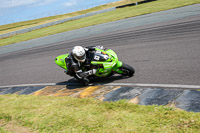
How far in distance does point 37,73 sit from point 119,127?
7.50 m

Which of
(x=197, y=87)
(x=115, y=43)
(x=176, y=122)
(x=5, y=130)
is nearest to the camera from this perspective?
(x=176, y=122)

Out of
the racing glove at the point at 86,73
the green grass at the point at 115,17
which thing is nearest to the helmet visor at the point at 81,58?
the racing glove at the point at 86,73

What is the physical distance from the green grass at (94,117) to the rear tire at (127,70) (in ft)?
6.11

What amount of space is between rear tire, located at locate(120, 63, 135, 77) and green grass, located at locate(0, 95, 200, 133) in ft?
6.11

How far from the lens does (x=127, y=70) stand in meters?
7.40

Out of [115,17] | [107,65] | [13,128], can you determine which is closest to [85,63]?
[107,65]

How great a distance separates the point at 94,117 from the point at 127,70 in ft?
9.36

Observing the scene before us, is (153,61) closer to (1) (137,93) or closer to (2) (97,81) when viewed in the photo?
(2) (97,81)

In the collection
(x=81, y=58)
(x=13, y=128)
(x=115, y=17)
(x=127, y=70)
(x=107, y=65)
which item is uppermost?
(x=115, y=17)

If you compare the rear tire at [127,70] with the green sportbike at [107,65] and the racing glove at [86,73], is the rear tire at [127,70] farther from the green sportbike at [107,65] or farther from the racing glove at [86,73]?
the racing glove at [86,73]

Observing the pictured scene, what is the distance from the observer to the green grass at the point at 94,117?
4.11 meters

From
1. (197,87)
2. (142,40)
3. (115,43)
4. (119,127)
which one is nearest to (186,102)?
(197,87)

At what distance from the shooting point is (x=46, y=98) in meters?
6.95

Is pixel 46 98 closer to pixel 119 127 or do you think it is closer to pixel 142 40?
pixel 119 127
